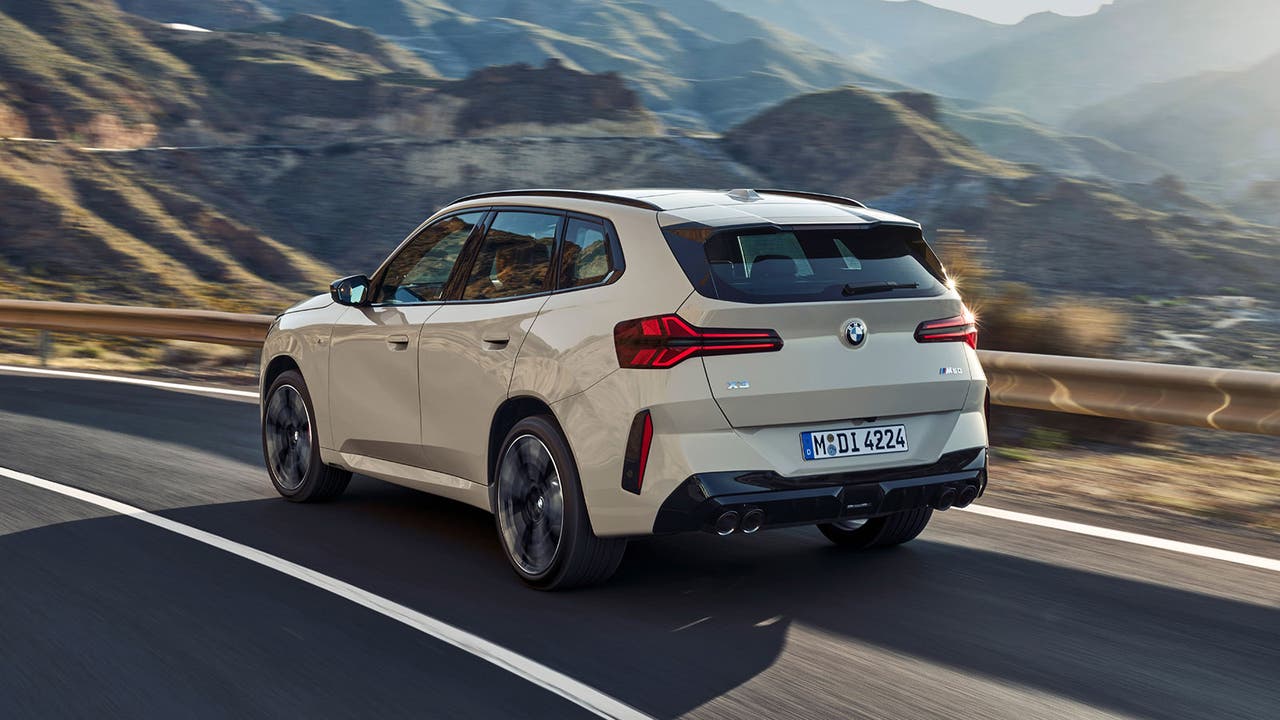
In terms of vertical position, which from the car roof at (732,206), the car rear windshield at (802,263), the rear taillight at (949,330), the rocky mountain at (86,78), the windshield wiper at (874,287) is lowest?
the rear taillight at (949,330)

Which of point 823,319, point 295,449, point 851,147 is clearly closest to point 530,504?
point 823,319

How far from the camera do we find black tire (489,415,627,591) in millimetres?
5227

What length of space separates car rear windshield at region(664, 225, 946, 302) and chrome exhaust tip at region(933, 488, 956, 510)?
786mm

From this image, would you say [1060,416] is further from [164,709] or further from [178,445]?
[164,709]

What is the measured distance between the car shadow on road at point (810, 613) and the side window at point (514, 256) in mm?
1248

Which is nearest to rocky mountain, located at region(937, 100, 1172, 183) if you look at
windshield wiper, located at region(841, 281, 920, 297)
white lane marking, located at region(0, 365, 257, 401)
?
white lane marking, located at region(0, 365, 257, 401)

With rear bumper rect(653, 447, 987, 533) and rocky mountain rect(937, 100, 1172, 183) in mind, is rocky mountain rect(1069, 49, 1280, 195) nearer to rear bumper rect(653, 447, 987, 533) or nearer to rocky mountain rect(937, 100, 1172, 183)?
rocky mountain rect(937, 100, 1172, 183)

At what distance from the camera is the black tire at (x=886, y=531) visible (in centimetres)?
614

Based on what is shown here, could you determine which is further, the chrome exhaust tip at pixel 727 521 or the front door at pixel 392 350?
the front door at pixel 392 350

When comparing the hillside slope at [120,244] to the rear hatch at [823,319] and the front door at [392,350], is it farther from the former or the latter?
the rear hatch at [823,319]

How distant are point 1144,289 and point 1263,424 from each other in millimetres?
41174

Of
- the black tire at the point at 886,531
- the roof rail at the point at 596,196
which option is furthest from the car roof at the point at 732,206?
the black tire at the point at 886,531

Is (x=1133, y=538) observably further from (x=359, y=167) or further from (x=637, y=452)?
(x=359, y=167)

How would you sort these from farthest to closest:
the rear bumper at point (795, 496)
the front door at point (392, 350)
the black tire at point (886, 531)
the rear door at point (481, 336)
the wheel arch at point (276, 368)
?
the wheel arch at point (276, 368)
the front door at point (392, 350)
the black tire at point (886, 531)
the rear door at point (481, 336)
the rear bumper at point (795, 496)
